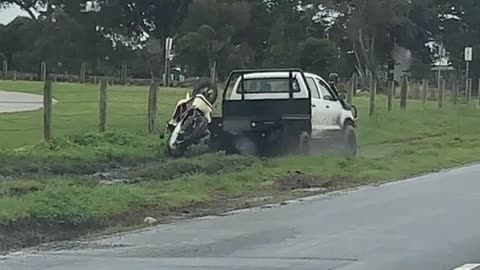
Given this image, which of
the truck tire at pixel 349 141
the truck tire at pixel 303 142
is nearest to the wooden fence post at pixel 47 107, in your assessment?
the truck tire at pixel 303 142

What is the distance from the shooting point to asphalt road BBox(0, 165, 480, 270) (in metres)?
10.8

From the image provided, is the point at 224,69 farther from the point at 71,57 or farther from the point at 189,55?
the point at 71,57

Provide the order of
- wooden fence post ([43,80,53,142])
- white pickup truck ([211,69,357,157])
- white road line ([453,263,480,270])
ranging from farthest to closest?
white pickup truck ([211,69,357,157]) < wooden fence post ([43,80,53,142]) < white road line ([453,263,480,270])

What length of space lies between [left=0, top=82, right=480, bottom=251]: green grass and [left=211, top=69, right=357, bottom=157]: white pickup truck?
0.84 meters

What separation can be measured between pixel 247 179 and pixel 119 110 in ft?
52.0

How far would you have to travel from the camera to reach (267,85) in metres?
24.5

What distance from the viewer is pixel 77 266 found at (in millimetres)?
10648

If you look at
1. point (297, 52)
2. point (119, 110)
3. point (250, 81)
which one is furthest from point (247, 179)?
point (297, 52)

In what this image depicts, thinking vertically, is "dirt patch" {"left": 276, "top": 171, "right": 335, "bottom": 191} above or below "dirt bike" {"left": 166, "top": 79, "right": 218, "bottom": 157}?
below

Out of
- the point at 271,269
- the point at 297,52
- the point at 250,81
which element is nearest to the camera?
the point at 271,269

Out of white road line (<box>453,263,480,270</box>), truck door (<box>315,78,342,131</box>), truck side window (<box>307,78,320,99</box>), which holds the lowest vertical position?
white road line (<box>453,263,480,270</box>)

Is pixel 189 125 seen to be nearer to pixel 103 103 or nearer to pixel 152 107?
pixel 103 103

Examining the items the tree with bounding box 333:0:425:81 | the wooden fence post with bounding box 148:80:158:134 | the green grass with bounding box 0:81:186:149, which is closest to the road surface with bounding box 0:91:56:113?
the green grass with bounding box 0:81:186:149

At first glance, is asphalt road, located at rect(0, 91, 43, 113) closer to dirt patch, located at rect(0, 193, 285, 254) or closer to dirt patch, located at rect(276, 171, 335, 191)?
dirt patch, located at rect(276, 171, 335, 191)
